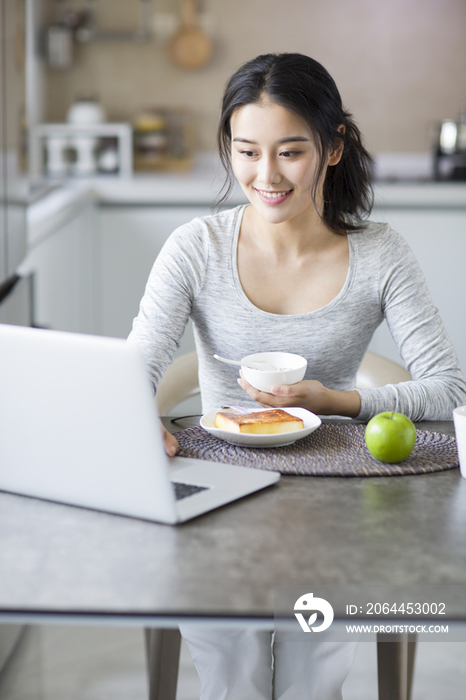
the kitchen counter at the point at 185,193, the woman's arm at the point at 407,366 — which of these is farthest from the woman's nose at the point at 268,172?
the kitchen counter at the point at 185,193

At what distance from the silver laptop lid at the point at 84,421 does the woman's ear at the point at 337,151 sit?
82 centimetres

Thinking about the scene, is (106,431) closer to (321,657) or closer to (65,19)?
(321,657)

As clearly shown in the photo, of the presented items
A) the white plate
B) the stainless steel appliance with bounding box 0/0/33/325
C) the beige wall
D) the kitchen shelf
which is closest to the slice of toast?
the white plate

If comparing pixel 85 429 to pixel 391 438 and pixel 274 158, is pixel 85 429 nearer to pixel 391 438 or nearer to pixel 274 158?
pixel 391 438

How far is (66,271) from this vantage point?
2.90m

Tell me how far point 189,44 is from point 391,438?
3787 millimetres

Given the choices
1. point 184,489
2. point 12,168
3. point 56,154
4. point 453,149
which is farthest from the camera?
point 56,154

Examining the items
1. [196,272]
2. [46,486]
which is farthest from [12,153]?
[46,486]

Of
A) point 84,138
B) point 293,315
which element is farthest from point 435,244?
point 293,315

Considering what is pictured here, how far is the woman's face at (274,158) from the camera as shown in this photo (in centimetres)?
134

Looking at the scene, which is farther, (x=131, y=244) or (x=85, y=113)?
(x=85, y=113)

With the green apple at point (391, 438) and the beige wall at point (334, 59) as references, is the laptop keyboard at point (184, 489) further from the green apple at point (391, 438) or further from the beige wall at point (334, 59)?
the beige wall at point (334, 59)

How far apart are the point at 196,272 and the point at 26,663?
0.94m

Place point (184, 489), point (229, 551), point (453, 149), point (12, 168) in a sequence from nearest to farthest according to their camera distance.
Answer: point (229, 551), point (184, 489), point (12, 168), point (453, 149)
